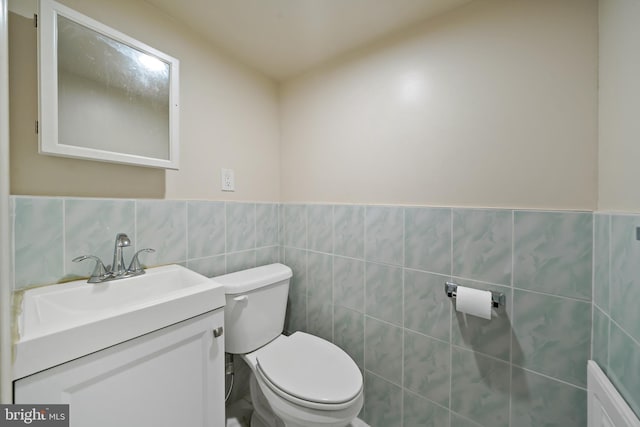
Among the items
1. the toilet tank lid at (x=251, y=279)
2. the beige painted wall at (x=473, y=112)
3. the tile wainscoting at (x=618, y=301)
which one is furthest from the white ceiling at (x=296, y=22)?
the toilet tank lid at (x=251, y=279)

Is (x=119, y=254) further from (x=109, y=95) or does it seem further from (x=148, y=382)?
(x=109, y=95)

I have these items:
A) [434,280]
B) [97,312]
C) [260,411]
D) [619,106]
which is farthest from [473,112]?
[260,411]

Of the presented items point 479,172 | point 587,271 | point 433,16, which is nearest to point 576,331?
point 587,271

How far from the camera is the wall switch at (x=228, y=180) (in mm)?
1410

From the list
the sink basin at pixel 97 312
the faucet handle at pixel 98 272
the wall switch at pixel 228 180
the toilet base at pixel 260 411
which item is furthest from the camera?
the wall switch at pixel 228 180

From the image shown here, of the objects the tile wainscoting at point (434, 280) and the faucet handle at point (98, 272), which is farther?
the faucet handle at point (98, 272)

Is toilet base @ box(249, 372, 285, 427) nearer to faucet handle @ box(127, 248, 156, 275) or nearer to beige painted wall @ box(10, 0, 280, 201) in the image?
faucet handle @ box(127, 248, 156, 275)

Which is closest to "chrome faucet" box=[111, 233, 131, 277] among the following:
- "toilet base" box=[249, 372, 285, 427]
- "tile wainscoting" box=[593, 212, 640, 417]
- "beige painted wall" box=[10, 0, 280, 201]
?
"beige painted wall" box=[10, 0, 280, 201]

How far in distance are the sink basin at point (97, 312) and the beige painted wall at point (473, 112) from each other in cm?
Result: 89

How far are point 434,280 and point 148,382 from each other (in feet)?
3.71

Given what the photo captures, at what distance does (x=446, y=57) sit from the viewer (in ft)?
3.57

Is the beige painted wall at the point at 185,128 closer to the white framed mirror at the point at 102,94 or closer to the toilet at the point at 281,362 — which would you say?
the white framed mirror at the point at 102,94

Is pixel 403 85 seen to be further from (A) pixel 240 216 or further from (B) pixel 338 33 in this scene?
(A) pixel 240 216

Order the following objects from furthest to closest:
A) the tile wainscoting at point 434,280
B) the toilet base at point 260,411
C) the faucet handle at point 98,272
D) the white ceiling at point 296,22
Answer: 1. the toilet base at point 260,411
2. the white ceiling at point 296,22
3. the faucet handle at point 98,272
4. the tile wainscoting at point 434,280
